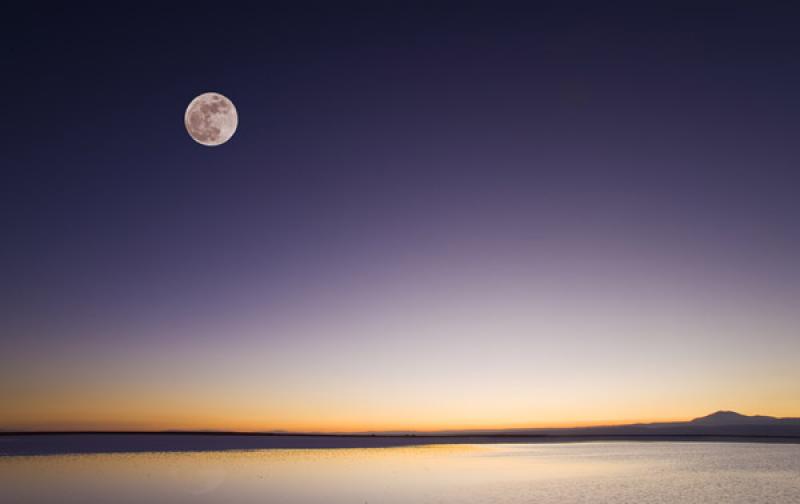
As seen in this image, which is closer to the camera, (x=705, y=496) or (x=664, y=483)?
(x=705, y=496)

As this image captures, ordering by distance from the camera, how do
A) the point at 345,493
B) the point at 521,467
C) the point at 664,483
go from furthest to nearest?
the point at 521,467 → the point at 664,483 → the point at 345,493

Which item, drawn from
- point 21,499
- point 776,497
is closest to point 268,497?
point 21,499

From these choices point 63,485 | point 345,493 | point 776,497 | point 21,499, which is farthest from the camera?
point 63,485

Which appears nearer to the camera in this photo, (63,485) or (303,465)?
(63,485)

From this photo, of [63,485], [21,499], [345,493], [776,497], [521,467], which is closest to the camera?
[21,499]

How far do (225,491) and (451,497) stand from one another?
10764mm

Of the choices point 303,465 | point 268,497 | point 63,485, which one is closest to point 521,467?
point 303,465

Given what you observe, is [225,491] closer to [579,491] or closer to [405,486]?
[405,486]

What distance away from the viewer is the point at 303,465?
4572 cm

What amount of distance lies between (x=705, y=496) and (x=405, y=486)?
46.8 ft

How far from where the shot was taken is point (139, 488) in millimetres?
29828

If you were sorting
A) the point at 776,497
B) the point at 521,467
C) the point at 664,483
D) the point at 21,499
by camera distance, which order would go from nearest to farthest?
the point at 21,499, the point at 776,497, the point at 664,483, the point at 521,467

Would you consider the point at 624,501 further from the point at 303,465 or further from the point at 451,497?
the point at 303,465

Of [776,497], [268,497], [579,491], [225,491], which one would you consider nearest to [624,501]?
[579,491]
